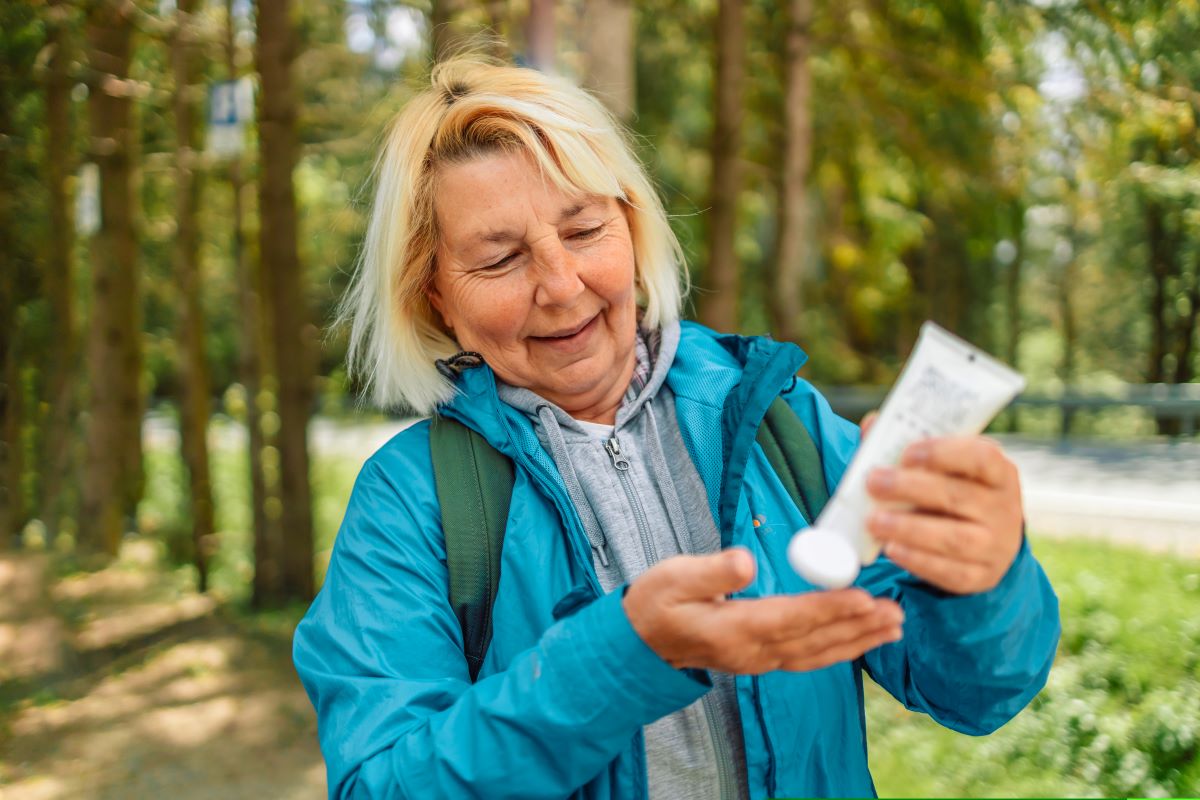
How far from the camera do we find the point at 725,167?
6344 millimetres

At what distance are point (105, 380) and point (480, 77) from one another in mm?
7407

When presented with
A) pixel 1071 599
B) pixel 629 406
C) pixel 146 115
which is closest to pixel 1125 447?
pixel 1071 599

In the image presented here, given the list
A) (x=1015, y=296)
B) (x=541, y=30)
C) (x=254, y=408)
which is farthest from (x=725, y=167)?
(x=1015, y=296)

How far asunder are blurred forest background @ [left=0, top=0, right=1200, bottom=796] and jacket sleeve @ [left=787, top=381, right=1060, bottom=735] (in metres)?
1.27

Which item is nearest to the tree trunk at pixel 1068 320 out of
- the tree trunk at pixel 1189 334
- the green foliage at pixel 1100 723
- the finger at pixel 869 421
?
the green foliage at pixel 1100 723

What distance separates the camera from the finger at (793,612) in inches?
43.5

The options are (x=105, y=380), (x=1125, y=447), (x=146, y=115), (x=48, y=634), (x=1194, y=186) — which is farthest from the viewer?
(x=146, y=115)

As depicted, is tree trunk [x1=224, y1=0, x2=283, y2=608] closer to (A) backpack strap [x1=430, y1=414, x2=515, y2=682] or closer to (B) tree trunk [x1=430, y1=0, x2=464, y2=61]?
(B) tree trunk [x1=430, y1=0, x2=464, y2=61]

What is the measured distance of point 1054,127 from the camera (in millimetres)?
6086

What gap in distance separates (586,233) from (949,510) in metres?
0.81

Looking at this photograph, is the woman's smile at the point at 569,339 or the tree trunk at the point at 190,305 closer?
the woman's smile at the point at 569,339

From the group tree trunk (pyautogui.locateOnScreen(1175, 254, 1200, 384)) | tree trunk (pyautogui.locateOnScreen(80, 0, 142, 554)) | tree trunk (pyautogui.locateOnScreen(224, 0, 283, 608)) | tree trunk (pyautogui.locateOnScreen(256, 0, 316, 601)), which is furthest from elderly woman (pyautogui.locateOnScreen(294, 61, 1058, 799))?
tree trunk (pyautogui.locateOnScreen(80, 0, 142, 554))

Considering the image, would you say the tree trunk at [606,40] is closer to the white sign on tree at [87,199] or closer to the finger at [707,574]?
the white sign on tree at [87,199]

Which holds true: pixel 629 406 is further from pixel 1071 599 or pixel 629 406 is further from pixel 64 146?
pixel 64 146
